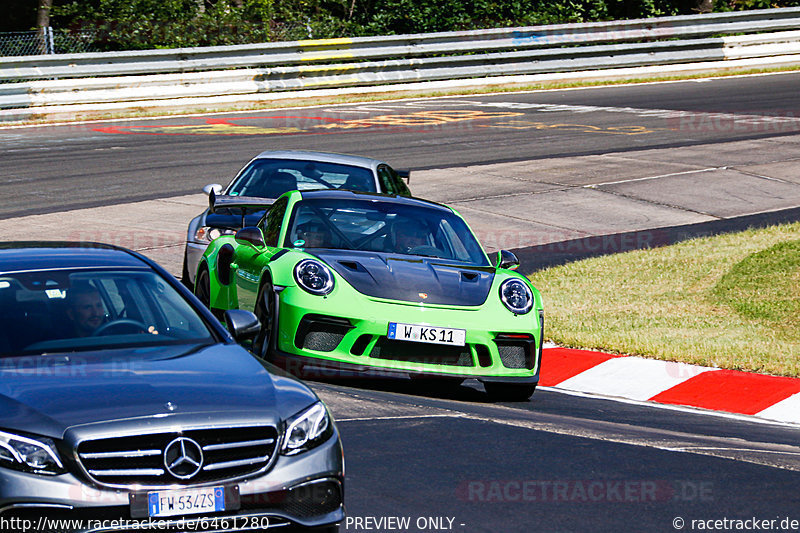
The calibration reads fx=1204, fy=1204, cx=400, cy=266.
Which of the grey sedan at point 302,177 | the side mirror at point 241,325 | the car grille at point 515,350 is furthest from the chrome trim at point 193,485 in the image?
the grey sedan at point 302,177

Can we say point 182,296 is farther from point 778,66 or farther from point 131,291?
point 778,66

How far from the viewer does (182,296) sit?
6.08 metres

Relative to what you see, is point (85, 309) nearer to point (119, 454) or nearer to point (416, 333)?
point (119, 454)

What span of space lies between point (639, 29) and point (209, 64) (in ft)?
37.2

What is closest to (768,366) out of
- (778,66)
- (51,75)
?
(51,75)

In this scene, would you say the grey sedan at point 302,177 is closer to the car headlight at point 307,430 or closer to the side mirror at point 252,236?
the side mirror at point 252,236

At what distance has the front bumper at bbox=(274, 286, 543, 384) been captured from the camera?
8.04m

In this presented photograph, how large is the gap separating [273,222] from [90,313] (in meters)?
4.05

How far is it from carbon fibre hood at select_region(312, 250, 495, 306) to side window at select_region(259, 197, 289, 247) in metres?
0.71

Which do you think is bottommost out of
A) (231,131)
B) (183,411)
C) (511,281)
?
(231,131)

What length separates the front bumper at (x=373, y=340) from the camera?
26.4ft

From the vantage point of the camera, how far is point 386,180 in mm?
12727

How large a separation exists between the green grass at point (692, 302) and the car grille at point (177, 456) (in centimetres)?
603

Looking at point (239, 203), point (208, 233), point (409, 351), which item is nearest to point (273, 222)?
point (409, 351)
